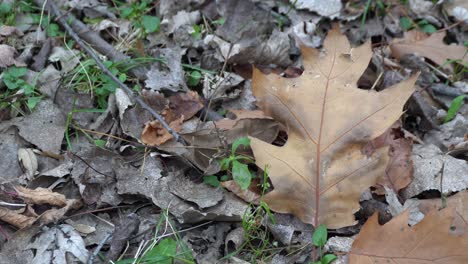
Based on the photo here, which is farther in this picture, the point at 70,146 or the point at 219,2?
the point at 219,2

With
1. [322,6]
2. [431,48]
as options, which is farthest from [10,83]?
[431,48]

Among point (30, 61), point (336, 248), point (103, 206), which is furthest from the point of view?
point (30, 61)

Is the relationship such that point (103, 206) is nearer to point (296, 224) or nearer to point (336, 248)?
point (296, 224)

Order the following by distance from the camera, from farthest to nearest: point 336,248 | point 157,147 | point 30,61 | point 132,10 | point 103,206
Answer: point 132,10, point 30,61, point 157,147, point 103,206, point 336,248

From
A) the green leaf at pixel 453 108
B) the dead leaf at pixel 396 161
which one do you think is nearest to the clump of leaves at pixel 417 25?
the green leaf at pixel 453 108

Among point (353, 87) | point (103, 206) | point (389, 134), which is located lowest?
point (103, 206)

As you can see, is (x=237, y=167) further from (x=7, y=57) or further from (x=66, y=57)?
(x=7, y=57)

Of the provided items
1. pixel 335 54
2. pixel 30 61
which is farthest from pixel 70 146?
pixel 335 54

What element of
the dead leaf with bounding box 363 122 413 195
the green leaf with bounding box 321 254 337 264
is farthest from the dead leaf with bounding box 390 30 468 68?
the green leaf with bounding box 321 254 337 264
